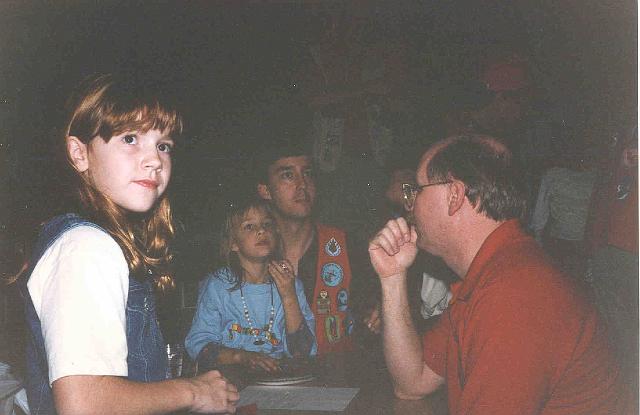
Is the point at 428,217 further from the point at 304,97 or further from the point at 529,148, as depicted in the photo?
the point at 304,97

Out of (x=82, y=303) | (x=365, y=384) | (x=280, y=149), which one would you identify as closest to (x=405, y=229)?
(x=365, y=384)

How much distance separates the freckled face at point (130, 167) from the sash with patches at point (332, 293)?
737 millimetres

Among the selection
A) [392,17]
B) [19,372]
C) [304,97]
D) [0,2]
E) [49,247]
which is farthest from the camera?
[304,97]

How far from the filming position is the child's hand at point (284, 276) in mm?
1763

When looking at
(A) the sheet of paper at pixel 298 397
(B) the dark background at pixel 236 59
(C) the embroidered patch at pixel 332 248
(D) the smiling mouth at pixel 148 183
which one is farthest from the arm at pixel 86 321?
(C) the embroidered patch at pixel 332 248

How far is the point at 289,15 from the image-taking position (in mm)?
1620

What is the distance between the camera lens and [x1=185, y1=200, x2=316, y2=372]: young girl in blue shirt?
1.68 meters

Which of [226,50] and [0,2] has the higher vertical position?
[0,2]

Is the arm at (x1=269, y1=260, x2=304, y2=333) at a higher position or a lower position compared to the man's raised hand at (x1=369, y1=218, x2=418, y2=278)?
lower

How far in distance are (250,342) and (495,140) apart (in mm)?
799

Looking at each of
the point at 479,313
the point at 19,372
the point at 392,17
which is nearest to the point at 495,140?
the point at 392,17

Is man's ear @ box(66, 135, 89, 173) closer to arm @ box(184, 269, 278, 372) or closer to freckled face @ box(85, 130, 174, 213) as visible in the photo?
freckled face @ box(85, 130, 174, 213)

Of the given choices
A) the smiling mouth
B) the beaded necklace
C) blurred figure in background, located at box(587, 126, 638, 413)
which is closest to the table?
the beaded necklace

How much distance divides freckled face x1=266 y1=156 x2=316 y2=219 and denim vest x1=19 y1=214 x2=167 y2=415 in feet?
2.43
